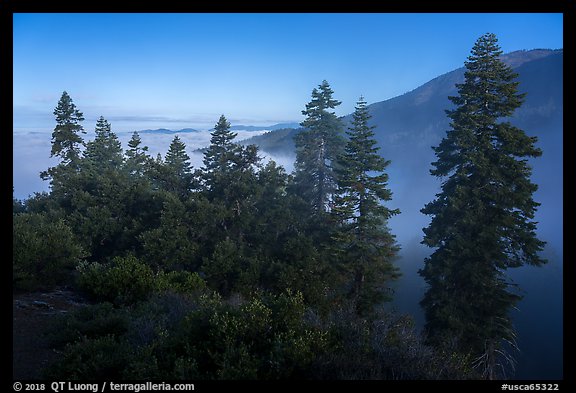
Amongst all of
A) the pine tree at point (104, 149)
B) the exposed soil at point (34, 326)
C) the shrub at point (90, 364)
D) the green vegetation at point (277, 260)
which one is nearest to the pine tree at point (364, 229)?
the green vegetation at point (277, 260)

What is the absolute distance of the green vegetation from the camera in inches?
246

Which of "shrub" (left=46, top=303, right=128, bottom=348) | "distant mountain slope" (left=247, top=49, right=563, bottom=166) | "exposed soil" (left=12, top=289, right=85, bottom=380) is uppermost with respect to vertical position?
"distant mountain slope" (left=247, top=49, right=563, bottom=166)

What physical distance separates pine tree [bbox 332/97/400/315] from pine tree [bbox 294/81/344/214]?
855cm

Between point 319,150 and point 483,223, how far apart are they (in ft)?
55.9

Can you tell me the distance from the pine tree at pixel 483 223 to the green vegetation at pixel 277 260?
90 mm

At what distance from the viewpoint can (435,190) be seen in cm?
10069

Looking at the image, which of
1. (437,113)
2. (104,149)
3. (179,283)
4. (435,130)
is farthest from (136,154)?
(437,113)

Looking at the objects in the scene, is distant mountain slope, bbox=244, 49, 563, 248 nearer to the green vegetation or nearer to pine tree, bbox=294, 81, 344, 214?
pine tree, bbox=294, 81, 344, 214

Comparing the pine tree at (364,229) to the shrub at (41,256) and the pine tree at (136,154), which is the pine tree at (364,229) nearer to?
the shrub at (41,256)

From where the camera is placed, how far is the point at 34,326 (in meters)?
8.76

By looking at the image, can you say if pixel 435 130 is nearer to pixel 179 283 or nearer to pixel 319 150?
pixel 319 150

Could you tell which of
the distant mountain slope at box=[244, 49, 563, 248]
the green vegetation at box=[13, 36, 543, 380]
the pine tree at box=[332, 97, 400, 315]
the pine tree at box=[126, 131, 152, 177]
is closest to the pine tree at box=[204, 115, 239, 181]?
the green vegetation at box=[13, 36, 543, 380]

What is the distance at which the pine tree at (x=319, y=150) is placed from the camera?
3219 cm

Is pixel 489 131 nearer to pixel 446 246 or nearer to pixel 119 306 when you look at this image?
pixel 446 246
